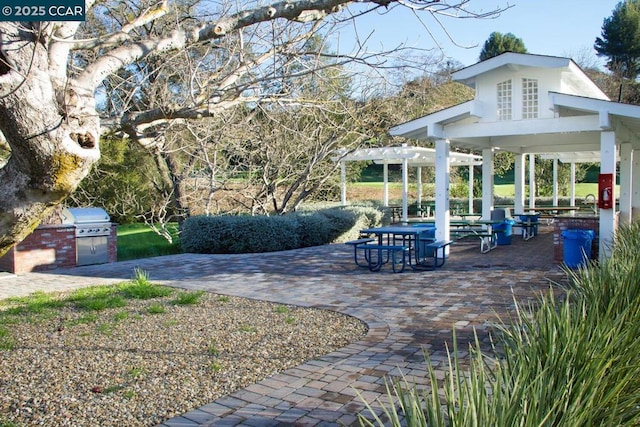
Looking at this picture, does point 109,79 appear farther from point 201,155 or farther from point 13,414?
point 13,414

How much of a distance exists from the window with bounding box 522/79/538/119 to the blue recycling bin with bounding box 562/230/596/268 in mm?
2661

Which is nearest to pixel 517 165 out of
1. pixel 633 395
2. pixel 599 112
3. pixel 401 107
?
pixel 401 107

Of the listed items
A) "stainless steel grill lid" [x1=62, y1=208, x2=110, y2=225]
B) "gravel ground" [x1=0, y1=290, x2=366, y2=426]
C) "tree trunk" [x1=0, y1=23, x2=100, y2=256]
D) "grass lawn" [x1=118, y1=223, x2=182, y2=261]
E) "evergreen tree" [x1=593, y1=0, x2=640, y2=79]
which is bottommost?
"gravel ground" [x1=0, y1=290, x2=366, y2=426]

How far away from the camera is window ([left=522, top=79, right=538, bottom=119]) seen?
1168 cm

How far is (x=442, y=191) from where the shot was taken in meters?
12.2

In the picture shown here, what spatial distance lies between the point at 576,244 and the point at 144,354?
8.43m

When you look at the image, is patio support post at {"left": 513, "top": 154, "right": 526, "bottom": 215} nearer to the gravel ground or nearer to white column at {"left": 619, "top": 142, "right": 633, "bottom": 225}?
white column at {"left": 619, "top": 142, "right": 633, "bottom": 225}

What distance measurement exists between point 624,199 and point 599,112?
12.5ft

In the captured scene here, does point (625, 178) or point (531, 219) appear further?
point (531, 219)

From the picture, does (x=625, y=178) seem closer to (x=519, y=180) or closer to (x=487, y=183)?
(x=487, y=183)

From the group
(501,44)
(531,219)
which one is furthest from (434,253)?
(501,44)

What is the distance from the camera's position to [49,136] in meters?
3.03

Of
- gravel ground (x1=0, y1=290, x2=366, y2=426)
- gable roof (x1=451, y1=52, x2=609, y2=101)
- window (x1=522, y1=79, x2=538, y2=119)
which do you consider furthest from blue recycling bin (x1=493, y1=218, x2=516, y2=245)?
gravel ground (x1=0, y1=290, x2=366, y2=426)

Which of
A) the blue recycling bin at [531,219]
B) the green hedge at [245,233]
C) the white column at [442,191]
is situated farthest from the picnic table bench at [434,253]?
the blue recycling bin at [531,219]
